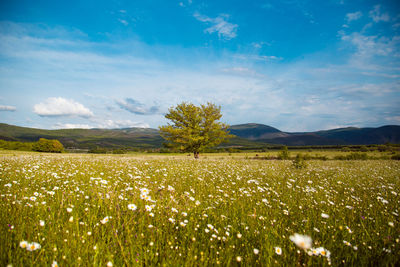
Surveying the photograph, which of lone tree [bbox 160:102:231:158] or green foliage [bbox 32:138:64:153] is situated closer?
lone tree [bbox 160:102:231:158]

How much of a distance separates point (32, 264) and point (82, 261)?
475mm

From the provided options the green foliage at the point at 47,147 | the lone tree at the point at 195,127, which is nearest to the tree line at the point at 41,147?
the green foliage at the point at 47,147

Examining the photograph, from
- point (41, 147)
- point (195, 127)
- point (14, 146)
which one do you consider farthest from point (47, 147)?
point (195, 127)

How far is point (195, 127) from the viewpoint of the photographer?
3375 centimetres

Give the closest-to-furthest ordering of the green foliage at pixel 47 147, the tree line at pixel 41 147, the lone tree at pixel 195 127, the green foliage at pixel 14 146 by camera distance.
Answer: the lone tree at pixel 195 127, the green foliage at pixel 47 147, the tree line at pixel 41 147, the green foliage at pixel 14 146

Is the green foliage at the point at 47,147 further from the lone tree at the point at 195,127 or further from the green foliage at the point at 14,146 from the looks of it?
the lone tree at the point at 195,127

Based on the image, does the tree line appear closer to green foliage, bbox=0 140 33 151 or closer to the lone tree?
green foliage, bbox=0 140 33 151

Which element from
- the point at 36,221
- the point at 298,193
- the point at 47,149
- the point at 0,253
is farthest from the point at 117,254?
the point at 47,149

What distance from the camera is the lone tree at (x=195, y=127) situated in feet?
113

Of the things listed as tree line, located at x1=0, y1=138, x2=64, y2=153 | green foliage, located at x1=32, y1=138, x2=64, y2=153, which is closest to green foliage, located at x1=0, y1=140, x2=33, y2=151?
tree line, located at x1=0, y1=138, x2=64, y2=153

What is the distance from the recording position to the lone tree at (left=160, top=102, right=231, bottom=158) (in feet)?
113

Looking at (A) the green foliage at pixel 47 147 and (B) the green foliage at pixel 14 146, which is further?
(B) the green foliage at pixel 14 146

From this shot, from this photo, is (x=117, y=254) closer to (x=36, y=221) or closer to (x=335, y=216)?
(x=36, y=221)

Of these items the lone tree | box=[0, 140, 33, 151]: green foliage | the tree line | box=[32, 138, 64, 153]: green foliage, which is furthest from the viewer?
box=[0, 140, 33, 151]: green foliage
